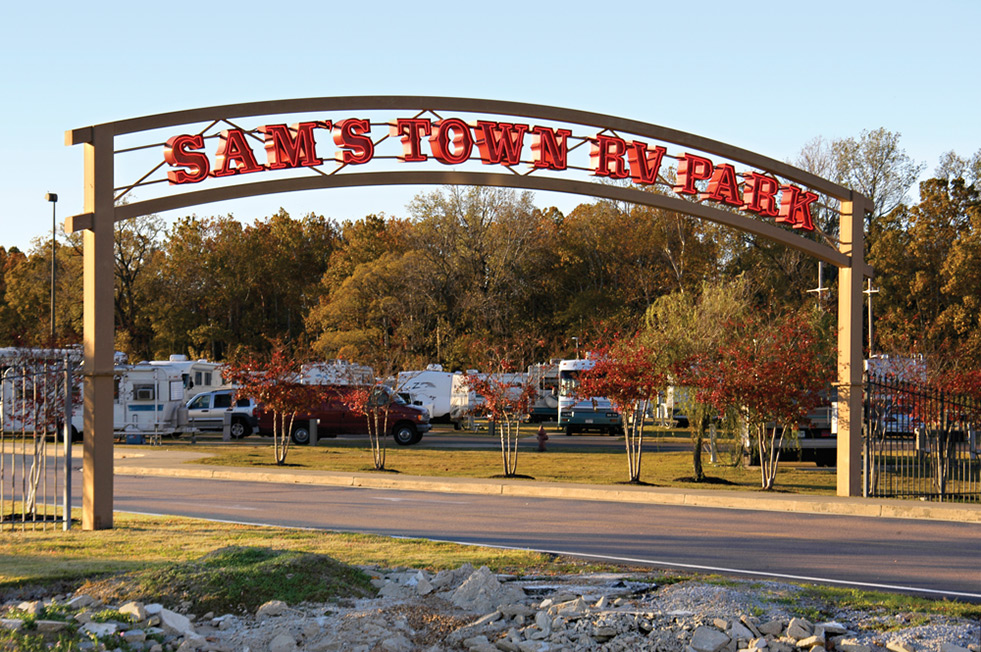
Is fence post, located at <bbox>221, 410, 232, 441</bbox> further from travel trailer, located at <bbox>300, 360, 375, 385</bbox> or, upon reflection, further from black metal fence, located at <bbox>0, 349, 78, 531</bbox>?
black metal fence, located at <bbox>0, 349, 78, 531</bbox>

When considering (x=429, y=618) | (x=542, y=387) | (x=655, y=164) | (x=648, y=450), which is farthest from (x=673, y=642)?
(x=542, y=387)

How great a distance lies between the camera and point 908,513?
15203mm

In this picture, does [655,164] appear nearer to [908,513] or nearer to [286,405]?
[908,513]

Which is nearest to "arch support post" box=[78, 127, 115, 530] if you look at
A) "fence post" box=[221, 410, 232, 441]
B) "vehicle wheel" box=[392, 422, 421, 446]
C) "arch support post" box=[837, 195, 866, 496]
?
"arch support post" box=[837, 195, 866, 496]

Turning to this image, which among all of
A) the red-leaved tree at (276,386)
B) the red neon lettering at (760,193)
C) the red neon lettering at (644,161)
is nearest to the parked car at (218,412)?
the red-leaved tree at (276,386)

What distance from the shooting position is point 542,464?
86.0 feet

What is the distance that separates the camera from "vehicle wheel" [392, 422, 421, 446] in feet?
111

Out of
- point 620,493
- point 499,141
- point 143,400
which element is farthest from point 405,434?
point 499,141

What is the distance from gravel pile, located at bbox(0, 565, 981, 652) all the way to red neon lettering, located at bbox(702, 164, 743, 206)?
10309 mm

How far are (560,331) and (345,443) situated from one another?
27.9 m

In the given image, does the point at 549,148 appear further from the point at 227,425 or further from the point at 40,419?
the point at 227,425

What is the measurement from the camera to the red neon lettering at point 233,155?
15.0 meters

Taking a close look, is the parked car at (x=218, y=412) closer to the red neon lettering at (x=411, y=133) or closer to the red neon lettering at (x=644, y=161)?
the red neon lettering at (x=411, y=133)

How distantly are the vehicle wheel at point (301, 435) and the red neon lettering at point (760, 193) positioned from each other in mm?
20662
